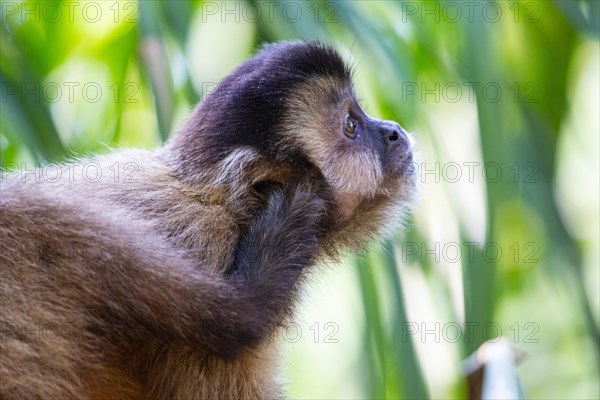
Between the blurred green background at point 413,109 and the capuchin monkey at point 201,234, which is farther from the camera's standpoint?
the blurred green background at point 413,109

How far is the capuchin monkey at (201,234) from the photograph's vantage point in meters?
3.07

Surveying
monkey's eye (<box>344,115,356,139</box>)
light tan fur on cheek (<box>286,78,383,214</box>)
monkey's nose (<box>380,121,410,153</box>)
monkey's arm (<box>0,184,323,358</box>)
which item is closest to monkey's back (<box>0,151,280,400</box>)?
monkey's arm (<box>0,184,323,358</box>)

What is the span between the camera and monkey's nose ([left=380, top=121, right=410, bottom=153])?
4168 millimetres

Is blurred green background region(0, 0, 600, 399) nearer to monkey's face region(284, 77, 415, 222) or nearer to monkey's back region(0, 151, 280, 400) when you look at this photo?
monkey's face region(284, 77, 415, 222)

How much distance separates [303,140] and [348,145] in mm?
263

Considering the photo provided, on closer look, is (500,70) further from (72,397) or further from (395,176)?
(72,397)

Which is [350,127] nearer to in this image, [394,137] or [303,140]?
[394,137]

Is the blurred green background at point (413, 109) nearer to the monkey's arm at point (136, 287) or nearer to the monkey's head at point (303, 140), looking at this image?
the monkey's head at point (303, 140)

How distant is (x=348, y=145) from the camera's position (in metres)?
3.99

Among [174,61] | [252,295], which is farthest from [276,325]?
[174,61]

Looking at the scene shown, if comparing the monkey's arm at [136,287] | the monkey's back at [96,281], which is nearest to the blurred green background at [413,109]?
the monkey's back at [96,281]

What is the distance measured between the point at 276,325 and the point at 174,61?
186 cm

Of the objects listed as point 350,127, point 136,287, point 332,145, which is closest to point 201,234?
point 136,287

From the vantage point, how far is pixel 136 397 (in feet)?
11.1
